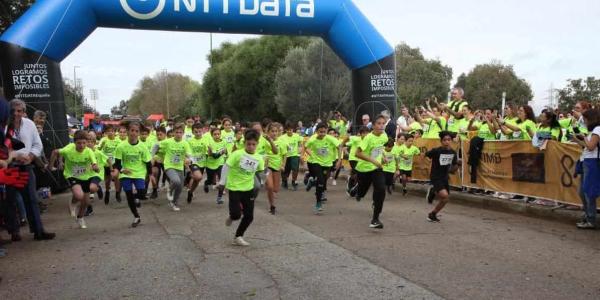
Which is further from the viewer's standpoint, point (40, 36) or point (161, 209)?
point (40, 36)

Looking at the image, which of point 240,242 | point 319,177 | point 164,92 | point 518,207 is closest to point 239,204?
point 240,242

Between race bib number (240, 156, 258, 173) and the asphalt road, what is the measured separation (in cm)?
94

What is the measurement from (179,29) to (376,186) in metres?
8.22

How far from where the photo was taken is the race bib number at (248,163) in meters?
7.24

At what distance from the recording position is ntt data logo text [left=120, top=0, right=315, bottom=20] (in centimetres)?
1355

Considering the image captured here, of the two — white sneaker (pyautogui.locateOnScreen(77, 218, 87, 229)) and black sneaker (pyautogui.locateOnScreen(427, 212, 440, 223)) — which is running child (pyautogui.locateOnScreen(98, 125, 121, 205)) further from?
black sneaker (pyautogui.locateOnScreen(427, 212, 440, 223))

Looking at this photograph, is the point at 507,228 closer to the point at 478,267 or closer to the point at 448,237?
the point at 448,237

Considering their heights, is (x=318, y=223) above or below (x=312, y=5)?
below

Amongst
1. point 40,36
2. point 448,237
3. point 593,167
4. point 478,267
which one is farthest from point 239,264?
point 40,36

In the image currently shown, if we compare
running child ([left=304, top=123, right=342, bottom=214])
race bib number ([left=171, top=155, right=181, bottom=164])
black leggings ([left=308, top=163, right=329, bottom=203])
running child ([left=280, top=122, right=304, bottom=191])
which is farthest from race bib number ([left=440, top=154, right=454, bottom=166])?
running child ([left=280, top=122, right=304, bottom=191])

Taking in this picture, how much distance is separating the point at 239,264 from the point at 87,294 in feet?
5.29

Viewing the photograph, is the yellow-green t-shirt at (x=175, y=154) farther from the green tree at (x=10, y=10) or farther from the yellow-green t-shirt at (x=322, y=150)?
the green tree at (x=10, y=10)

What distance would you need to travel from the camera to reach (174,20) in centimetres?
1401

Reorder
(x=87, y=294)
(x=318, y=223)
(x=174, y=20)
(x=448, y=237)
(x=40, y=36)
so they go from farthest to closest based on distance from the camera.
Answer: (x=174, y=20) → (x=40, y=36) → (x=318, y=223) → (x=448, y=237) → (x=87, y=294)
